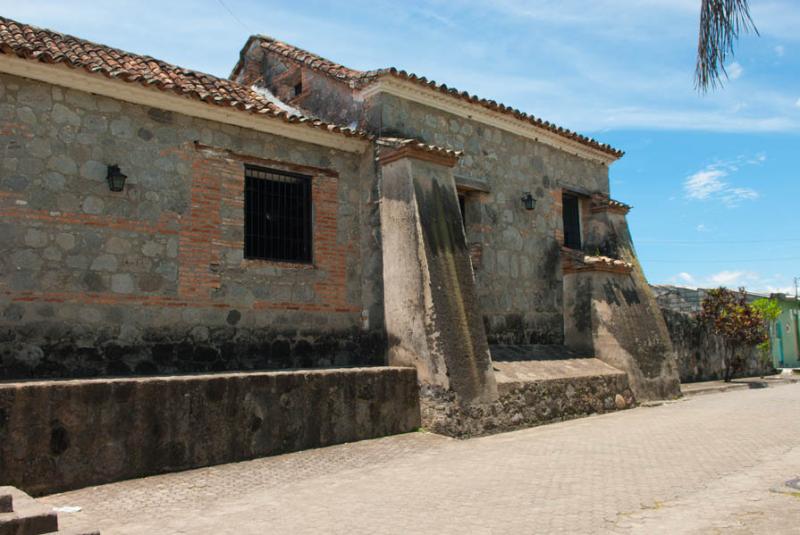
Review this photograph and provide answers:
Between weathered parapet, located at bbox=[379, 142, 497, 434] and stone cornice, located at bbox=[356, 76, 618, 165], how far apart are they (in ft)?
3.15

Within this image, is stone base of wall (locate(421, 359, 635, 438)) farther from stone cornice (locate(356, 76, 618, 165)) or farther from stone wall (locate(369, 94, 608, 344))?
stone cornice (locate(356, 76, 618, 165))

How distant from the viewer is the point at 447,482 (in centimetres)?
559

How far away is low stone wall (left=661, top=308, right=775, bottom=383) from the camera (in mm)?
15109

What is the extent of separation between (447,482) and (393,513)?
1010mm

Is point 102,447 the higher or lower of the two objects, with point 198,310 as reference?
lower

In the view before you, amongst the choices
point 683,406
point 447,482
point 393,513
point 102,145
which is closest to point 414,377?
point 447,482

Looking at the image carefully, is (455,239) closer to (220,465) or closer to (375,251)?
(375,251)

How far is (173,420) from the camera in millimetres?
6023

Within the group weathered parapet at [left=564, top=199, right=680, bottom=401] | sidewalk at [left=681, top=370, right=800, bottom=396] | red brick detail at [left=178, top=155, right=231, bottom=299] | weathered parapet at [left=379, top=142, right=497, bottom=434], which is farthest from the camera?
sidewalk at [left=681, top=370, right=800, bottom=396]

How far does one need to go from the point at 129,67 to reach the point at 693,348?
13221 millimetres

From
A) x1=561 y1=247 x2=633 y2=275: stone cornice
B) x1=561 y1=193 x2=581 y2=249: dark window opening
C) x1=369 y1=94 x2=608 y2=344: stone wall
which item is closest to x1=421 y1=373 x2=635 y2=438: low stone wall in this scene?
x1=369 y1=94 x2=608 y2=344: stone wall

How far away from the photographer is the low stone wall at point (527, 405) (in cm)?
792

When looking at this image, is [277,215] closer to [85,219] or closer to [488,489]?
[85,219]

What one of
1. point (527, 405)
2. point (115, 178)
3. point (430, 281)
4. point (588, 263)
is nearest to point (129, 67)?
point (115, 178)
